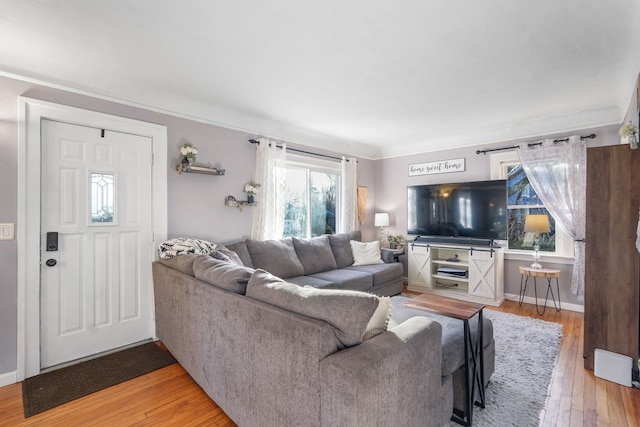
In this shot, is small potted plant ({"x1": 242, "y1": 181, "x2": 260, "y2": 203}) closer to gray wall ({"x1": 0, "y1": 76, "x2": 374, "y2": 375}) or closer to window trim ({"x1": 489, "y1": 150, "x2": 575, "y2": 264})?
gray wall ({"x1": 0, "y1": 76, "x2": 374, "y2": 375})

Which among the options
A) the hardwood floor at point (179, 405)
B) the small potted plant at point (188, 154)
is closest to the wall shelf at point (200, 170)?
the small potted plant at point (188, 154)

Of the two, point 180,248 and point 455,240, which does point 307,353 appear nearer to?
point 180,248

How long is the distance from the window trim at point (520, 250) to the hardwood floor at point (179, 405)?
75.7 inches

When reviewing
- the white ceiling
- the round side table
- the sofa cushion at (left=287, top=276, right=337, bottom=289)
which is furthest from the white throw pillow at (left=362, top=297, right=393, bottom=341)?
the round side table

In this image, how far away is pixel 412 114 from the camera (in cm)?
378

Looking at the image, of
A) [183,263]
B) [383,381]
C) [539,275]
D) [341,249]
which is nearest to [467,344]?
[383,381]

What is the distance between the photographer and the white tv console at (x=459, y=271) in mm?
4172

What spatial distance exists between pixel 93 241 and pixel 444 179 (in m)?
4.78

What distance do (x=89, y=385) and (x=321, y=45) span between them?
3.12 meters

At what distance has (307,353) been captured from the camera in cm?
127

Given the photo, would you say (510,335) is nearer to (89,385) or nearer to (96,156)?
(89,385)

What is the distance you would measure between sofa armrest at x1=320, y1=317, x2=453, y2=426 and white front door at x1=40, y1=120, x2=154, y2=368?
2586 millimetres

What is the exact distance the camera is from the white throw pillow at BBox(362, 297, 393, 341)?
1.42 meters

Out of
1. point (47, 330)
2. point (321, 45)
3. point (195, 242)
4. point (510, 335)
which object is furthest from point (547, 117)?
point (47, 330)
